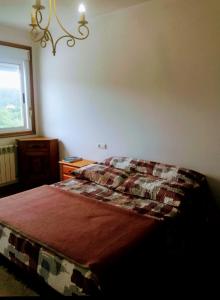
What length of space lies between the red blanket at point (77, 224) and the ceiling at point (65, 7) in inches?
80.3

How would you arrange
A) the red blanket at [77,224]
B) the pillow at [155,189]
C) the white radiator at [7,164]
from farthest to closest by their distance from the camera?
the white radiator at [7,164], the pillow at [155,189], the red blanket at [77,224]

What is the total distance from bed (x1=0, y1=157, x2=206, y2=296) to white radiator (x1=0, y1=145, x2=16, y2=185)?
148 cm

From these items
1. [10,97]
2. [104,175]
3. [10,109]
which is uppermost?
[10,97]

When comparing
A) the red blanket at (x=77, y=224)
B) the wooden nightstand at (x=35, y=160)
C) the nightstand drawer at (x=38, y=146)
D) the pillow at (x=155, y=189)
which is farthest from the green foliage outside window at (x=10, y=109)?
the pillow at (x=155, y=189)

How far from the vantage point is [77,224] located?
177 cm

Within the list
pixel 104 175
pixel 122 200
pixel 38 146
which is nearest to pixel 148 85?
pixel 104 175

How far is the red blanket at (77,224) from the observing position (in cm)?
146

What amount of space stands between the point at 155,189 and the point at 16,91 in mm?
2805

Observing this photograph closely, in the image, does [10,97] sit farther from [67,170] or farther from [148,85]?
[148,85]

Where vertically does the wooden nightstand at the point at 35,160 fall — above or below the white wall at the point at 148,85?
below

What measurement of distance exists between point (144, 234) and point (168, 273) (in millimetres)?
552

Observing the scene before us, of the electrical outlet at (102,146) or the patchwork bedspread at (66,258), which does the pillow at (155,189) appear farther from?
the electrical outlet at (102,146)

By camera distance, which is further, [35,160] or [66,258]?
[35,160]

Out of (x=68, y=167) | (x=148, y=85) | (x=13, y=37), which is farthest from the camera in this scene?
(x=13, y=37)
